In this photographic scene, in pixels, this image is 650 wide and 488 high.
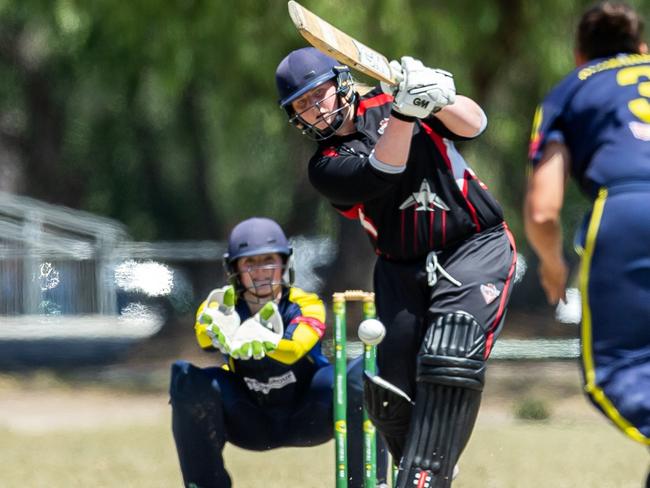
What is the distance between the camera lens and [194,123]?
20.5 meters

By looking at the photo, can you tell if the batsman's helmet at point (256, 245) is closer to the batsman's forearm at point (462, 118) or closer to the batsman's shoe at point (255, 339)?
the batsman's shoe at point (255, 339)

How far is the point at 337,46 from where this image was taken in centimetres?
397

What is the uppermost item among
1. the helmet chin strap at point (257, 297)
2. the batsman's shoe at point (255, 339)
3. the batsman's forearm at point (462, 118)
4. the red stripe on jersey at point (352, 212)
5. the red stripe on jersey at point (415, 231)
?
the batsman's forearm at point (462, 118)

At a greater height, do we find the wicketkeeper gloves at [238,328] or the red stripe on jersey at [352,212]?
the red stripe on jersey at [352,212]

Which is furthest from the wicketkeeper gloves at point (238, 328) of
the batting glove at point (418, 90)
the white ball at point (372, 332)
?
the batting glove at point (418, 90)

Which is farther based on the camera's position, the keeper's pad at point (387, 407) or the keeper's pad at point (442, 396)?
the keeper's pad at point (387, 407)

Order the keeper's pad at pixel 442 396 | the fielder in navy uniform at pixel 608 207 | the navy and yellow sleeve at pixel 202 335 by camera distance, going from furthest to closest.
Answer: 1. the navy and yellow sleeve at pixel 202 335
2. the keeper's pad at pixel 442 396
3. the fielder in navy uniform at pixel 608 207

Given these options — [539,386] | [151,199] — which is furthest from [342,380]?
A: [151,199]

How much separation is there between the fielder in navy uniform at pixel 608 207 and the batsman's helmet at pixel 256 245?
2.26 meters

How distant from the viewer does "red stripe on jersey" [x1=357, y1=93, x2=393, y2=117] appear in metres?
4.72

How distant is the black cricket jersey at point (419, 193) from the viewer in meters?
4.53

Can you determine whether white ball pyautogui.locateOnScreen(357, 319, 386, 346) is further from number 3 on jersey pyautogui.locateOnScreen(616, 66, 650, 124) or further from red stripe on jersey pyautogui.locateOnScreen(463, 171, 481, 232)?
number 3 on jersey pyautogui.locateOnScreen(616, 66, 650, 124)

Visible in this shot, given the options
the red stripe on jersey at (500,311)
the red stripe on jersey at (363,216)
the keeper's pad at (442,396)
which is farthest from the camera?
the red stripe on jersey at (363,216)

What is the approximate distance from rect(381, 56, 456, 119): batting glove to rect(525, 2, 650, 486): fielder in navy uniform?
526 millimetres
